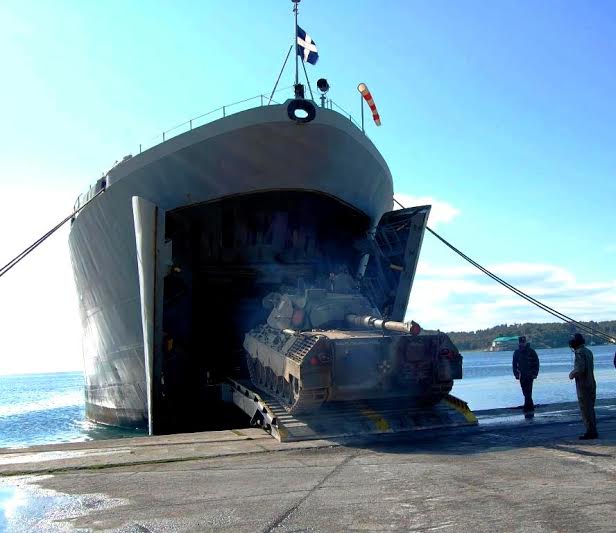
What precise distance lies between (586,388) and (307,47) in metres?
10.3

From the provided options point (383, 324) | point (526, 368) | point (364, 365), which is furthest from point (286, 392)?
point (526, 368)

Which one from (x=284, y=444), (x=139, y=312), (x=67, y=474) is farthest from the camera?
(x=139, y=312)

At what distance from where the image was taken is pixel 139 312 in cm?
1555

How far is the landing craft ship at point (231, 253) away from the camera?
1355 cm

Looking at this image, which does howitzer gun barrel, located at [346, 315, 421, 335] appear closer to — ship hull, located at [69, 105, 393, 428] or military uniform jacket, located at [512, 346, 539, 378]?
military uniform jacket, located at [512, 346, 539, 378]

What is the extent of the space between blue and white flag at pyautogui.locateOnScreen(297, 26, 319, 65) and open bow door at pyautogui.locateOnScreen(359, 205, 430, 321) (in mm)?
4515

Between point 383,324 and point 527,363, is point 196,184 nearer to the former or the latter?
point 383,324

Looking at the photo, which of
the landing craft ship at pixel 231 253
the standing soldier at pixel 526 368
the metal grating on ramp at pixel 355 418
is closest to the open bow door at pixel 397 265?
the landing craft ship at pixel 231 253

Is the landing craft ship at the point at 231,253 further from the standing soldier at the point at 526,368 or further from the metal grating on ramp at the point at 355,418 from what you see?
the standing soldier at the point at 526,368

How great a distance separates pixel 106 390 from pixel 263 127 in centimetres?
971

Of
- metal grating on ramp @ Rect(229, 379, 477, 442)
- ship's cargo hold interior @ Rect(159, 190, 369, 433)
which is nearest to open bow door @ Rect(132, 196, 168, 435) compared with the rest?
ship's cargo hold interior @ Rect(159, 190, 369, 433)

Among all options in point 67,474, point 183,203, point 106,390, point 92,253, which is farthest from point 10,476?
point 106,390

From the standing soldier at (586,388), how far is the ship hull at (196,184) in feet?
26.1

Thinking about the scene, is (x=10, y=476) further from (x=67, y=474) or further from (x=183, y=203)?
(x=183, y=203)
